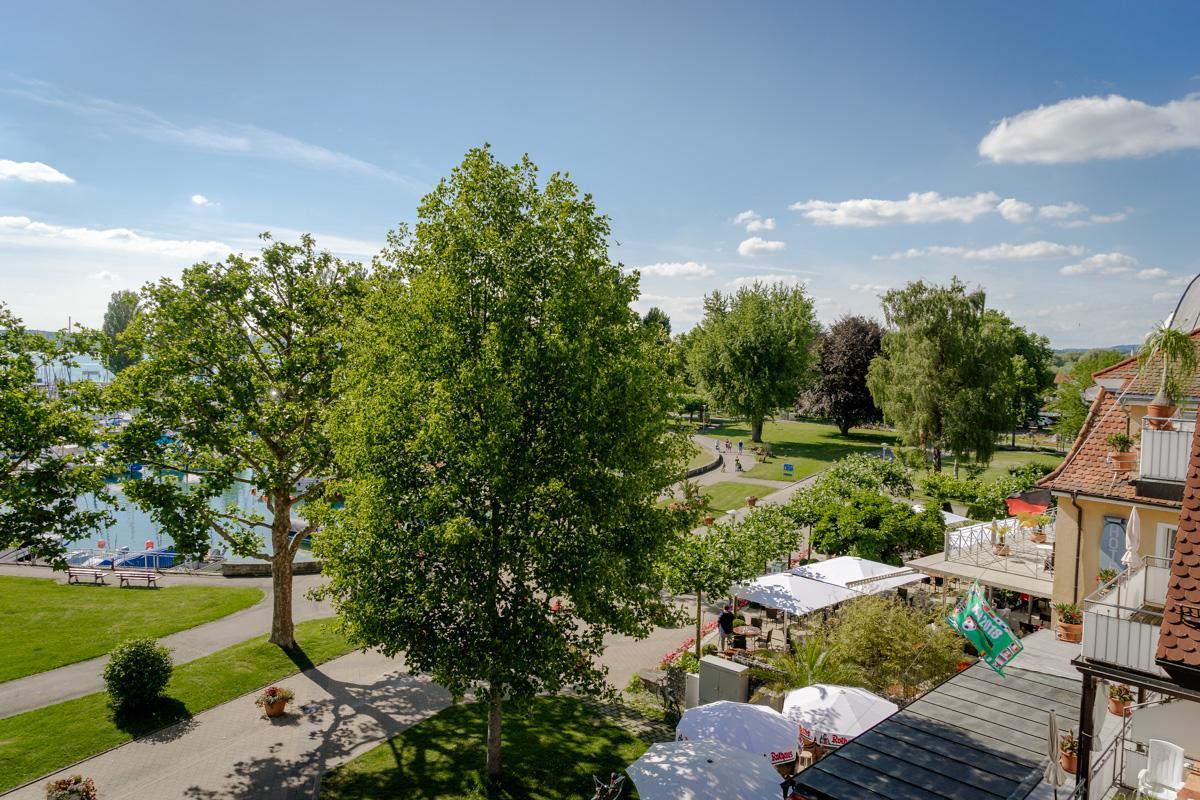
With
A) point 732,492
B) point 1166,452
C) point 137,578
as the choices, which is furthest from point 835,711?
point 732,492

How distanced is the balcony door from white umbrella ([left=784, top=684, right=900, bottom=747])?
729cm

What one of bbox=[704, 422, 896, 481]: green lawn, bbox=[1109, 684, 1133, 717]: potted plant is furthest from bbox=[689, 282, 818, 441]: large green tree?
bbox=[1109, 684, 1133, 717]: potted plant

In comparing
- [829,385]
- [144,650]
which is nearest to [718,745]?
[144,650]

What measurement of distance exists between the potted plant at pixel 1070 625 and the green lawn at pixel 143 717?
15.9 m

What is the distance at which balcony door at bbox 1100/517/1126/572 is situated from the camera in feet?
52.7

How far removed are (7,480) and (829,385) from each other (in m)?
63.8

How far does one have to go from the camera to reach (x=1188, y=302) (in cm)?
1577

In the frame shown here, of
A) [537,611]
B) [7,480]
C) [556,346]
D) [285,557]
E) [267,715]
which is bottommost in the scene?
[267,715]

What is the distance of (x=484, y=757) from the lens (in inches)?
582

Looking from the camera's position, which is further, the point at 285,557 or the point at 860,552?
the point at 860,552

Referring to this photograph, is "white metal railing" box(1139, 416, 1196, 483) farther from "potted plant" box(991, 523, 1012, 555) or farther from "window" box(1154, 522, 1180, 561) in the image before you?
"potted plant" box(991, 523, 1012, 555)

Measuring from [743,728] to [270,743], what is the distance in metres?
10.5

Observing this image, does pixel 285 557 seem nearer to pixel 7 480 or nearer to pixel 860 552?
pixel 7 480

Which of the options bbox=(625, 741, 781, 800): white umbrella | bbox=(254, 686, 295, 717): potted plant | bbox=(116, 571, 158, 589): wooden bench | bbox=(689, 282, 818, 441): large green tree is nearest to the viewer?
bbox=(625, 741, 781, 800): white umbrella
